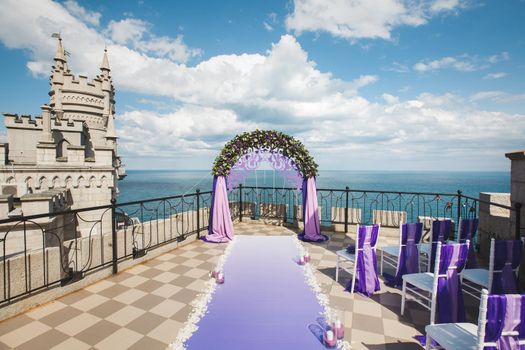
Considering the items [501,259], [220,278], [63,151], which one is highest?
[63,151]

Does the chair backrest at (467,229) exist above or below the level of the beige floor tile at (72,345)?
above

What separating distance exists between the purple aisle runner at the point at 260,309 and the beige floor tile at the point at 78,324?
1507mm

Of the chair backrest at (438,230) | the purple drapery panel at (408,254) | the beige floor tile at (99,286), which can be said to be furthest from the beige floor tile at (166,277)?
the chair backrest at (438,230)

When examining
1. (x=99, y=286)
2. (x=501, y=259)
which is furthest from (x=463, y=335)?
(x=99, y=286)

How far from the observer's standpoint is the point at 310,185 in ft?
24.2

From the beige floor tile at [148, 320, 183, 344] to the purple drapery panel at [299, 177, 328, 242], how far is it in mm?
4657

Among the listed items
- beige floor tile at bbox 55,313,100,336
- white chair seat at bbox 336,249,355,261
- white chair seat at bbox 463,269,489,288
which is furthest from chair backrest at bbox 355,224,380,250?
beige floor tile at bbox 55,313,100,336

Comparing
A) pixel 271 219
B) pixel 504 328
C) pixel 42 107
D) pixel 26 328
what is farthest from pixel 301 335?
pixel 42 107

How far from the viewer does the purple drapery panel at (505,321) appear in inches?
70.2

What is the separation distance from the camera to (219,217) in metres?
7.18

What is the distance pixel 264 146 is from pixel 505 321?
6461mm

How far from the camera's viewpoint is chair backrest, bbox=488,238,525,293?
3102 mm

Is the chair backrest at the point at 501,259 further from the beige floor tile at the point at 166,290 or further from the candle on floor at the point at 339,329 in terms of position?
the beige floor tile at the point at 166,290

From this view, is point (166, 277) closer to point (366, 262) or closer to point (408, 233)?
point (366, 262)
